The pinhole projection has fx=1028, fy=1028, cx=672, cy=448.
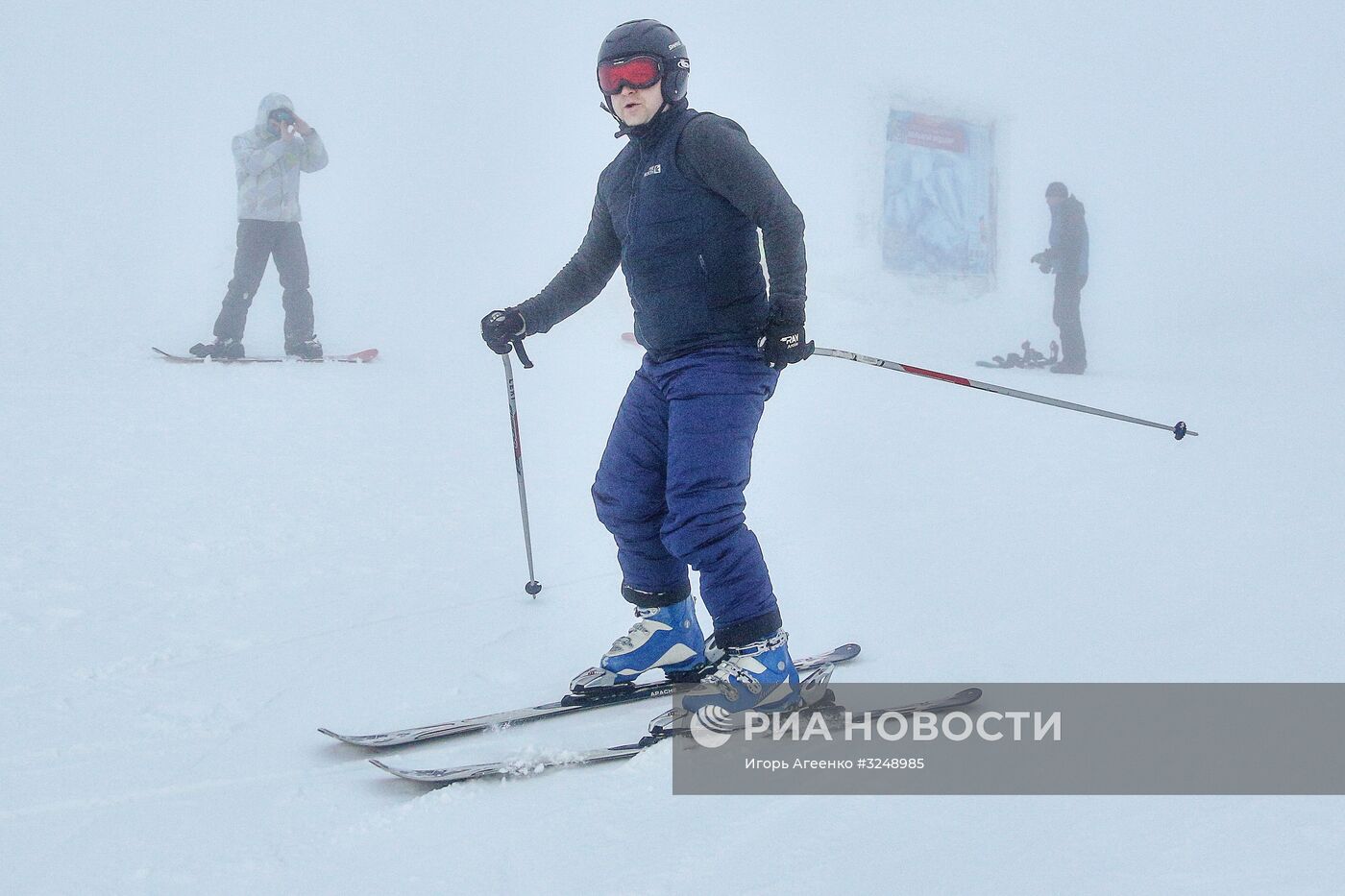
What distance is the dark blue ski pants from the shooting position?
230cm

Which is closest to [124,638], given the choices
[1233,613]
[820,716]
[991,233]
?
[820,716]

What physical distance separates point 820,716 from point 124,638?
75.9 inches

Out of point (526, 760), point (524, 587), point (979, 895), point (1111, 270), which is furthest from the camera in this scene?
point (1111, 270)

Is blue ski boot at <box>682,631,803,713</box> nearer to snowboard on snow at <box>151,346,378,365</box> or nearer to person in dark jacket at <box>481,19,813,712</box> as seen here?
person in dark jacket at <box>481,19,813,712</box>

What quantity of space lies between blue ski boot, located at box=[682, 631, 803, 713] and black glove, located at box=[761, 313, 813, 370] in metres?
0.63

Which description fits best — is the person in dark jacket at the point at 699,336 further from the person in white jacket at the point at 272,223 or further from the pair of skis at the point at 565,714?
the person in white jacket at the point at 272,223

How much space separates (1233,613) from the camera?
298 centimetres

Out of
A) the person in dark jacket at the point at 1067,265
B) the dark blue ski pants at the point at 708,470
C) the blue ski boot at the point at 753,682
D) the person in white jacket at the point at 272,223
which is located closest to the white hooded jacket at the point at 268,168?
the person in white jacket at the point at 272,223

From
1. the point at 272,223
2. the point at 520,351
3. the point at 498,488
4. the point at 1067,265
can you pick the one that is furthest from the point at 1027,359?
the point at 520,351

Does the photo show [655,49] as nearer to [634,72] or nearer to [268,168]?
[634,72]

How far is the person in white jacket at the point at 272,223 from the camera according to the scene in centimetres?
728

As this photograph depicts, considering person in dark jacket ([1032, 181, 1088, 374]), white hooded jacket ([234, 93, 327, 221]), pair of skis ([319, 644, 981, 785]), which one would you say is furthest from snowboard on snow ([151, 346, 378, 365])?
person in dark jacket ([1032, 181, 1088, 374])

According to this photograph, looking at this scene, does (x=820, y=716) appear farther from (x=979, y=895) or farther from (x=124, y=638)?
(x=124, y=638)

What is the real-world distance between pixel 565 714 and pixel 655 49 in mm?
1555
